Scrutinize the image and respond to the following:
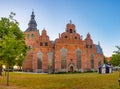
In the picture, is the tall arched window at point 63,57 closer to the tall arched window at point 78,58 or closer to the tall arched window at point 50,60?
the tall arched window at point 50,60

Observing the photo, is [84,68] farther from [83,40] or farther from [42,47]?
[42,47]

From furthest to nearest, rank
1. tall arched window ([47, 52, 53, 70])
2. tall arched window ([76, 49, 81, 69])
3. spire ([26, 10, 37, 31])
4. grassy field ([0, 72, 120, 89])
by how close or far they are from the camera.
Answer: spire ([26, 10, 37, 31])
tall arched window ([76, 49, 81, 69])
tall arched window ([47, 52, 53, 70])
grassy field ([0, 72, 120, 89])

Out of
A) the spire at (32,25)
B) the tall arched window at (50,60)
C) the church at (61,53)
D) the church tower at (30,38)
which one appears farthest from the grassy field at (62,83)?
the spire at (32,25)

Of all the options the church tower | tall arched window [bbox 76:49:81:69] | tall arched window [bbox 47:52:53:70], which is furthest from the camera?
the church tower

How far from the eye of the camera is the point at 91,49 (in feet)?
265

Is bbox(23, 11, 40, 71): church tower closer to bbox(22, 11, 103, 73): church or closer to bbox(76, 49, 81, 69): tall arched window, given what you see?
bbox(22, 11, 103, 73): church

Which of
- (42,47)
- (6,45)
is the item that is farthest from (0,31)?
(42,47)

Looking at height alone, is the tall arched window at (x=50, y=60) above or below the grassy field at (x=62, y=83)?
above

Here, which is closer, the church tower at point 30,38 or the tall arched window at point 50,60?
the tall arched window at point 50,60

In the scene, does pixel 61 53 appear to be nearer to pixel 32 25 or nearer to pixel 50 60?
pixel 50 60

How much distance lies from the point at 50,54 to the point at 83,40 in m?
13.0

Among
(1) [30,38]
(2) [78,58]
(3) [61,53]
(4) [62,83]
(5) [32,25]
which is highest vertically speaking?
(5) [32,25]

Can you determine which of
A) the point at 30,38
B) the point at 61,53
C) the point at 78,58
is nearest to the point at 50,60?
the point at 61,53

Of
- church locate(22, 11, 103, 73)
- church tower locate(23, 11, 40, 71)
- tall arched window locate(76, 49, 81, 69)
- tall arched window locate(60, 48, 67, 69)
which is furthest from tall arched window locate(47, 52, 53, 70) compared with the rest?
tall arched window locate(76, 49, 81, 69)
